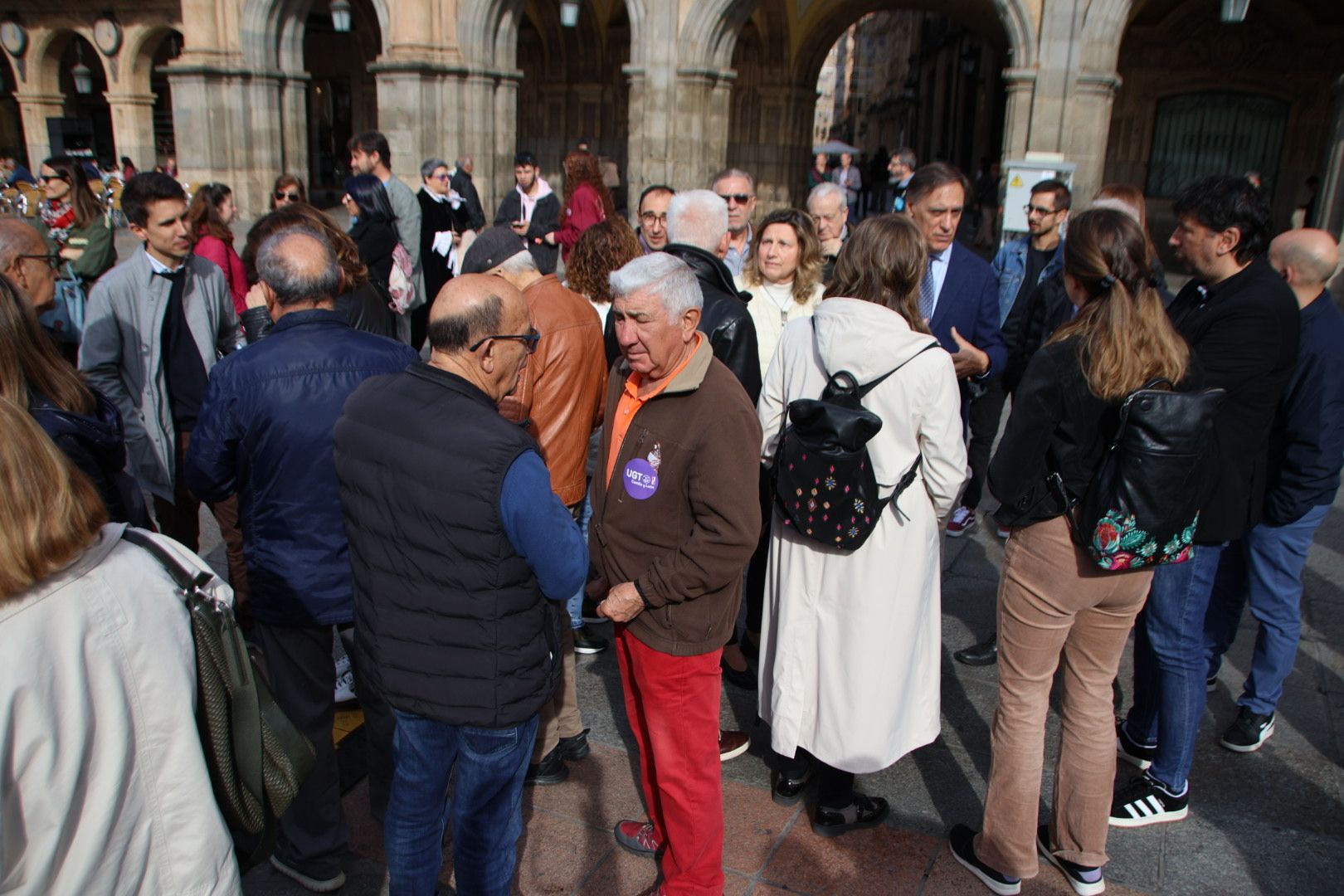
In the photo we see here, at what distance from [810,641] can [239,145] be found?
61.6ft

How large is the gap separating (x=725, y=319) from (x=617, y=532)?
1121 mm

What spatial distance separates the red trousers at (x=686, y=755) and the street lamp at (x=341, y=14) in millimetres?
18341

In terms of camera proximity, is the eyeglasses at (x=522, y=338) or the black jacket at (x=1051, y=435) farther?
Answer: the black jacket at (x=1051, y=435)

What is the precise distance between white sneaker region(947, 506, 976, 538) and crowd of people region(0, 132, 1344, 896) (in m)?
1.93

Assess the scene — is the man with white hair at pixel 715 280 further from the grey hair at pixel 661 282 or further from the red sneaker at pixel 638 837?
the red sneaker at pixel 638 837

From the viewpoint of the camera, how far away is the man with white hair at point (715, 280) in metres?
3.44

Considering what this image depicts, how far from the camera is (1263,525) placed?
357 centimetres

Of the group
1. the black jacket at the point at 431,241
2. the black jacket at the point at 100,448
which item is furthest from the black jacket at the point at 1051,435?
the black jacket at the point at 431,241

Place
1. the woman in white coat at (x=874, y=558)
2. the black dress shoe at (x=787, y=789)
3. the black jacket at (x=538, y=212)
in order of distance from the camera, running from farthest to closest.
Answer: the black jacket at (x=538, y=212) → the black dress shoe at (x=787, y=789) → the woman in white coat at (x=874, y=558)

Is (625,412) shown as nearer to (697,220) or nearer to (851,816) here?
(697,220)

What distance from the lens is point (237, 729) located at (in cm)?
176

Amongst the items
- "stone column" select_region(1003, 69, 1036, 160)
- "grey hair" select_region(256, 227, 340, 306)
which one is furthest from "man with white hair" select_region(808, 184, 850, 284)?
"stone column" select_region(1003, 69, 1036, 160)

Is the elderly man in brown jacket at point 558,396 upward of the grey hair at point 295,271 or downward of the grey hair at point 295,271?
downward

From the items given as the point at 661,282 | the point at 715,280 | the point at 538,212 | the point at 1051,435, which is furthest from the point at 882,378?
the point at 538,212
